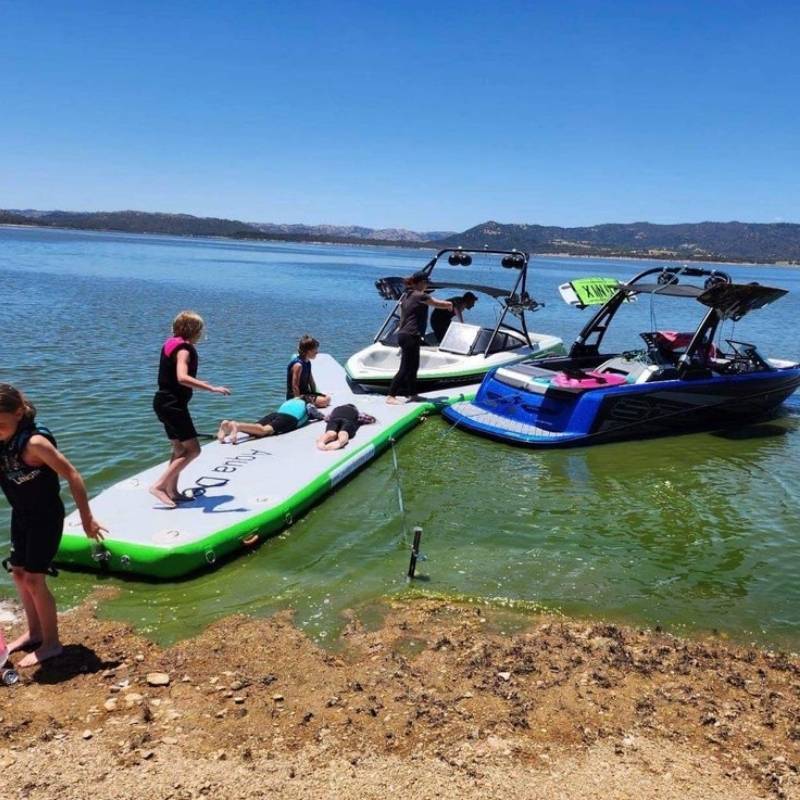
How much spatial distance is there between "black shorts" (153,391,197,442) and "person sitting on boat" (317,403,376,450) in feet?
8.94

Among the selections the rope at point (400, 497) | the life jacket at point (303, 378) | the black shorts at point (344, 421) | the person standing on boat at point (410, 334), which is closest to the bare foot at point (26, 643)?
the rope at point (400, 497)

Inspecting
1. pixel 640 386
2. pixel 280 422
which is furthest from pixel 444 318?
pixel 280 422

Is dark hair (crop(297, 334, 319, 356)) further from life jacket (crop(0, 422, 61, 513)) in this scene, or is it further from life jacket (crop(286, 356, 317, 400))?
life jacket (crop(0, 422, 61, 513))

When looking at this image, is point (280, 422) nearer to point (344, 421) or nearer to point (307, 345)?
point (344, 421)

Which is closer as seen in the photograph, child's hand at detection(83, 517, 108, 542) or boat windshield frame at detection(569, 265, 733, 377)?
child's hand at detection(83, 517, 108, 542)

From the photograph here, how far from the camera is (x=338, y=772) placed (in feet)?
11.8

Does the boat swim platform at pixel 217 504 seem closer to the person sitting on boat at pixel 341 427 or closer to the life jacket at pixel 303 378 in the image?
the person sitting on boat at pixel 341 427

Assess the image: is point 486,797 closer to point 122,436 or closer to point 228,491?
point 228,491

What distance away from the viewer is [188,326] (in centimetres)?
597

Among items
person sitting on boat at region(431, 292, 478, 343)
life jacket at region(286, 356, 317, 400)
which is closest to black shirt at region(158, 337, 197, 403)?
life jacket at region(286, 356, 317, 400)

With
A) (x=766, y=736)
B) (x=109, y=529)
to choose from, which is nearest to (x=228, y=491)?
(x=109, y=529)

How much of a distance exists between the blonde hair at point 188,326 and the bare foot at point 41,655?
8.55 ft

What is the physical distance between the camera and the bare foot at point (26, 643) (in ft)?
15.2

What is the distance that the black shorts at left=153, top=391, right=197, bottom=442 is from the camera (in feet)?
19.9
